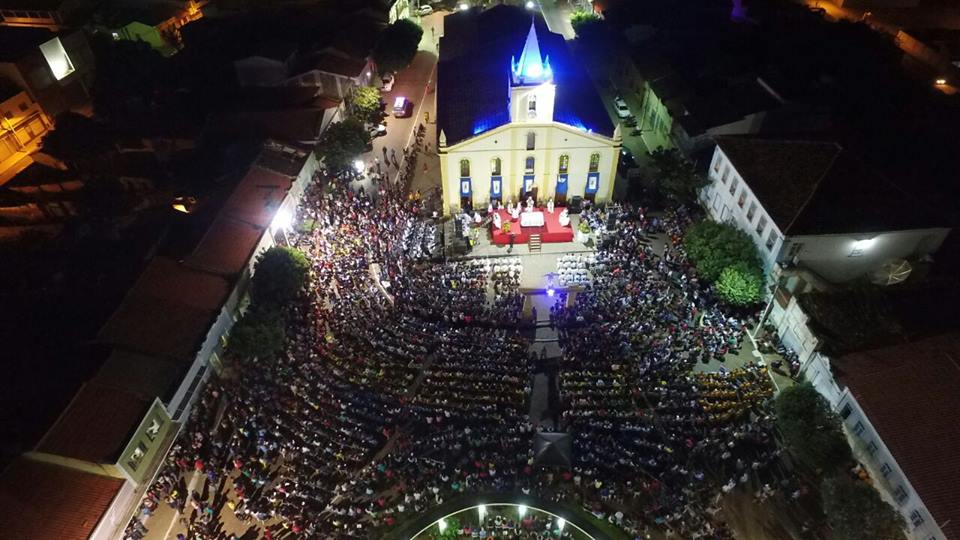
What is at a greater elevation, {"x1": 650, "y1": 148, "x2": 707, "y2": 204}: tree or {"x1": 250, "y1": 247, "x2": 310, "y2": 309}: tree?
{"x1": 650, "y1": 148, "x2": 707, "y2": 204}: tree

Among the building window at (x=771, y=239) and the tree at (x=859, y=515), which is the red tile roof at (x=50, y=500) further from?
the building window at (x=771, y=239)

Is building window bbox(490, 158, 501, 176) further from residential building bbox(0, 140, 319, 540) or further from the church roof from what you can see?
residential building bbox(0, 140, 319, 540)

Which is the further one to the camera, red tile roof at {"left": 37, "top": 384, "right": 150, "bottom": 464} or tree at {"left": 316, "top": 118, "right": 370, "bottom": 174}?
tree at {"left": 316, "top": 118, "right": 370, "bottom": 174}

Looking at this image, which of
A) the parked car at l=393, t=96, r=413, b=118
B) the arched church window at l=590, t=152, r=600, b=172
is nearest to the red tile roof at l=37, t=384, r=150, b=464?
the arched church window at l=590, t=152, r=600, b=172

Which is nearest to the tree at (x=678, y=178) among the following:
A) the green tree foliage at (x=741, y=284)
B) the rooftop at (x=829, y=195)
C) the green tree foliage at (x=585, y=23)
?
the rooftop at (x=829, y=195)

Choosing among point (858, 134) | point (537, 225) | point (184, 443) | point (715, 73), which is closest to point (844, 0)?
point (715, 73)

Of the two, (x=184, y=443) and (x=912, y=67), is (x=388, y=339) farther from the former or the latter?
(x=912, y=67)

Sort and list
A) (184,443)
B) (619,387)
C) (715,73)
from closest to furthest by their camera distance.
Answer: (184,443) < (619,387) < (715,73)
